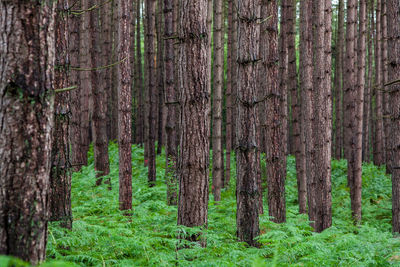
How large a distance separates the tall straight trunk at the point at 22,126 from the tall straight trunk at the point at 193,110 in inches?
81.0

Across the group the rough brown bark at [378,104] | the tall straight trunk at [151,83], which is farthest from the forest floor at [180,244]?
the rough brown bark at [378,104]

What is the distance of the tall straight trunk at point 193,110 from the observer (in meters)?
4.18

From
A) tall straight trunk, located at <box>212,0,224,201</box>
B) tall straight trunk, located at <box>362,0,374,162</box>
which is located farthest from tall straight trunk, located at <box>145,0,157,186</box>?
tall straight trunk, located at <box>362,0,374,162</box>

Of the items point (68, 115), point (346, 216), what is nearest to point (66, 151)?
point (68, 115)

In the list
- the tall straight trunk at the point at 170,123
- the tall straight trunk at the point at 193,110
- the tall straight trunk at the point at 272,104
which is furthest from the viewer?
the tall straight trunk at the point at 170,123

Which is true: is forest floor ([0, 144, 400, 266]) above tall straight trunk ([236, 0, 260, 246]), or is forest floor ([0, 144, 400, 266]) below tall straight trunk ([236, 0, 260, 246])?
below

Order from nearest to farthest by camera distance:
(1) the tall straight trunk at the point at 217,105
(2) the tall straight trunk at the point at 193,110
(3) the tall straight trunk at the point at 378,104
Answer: (2) the tall straight trunk at the point at 193,110 → (1) the tall straight trunk at the point at 217,105 → (3) the tall straight trunk at the point at 378,104

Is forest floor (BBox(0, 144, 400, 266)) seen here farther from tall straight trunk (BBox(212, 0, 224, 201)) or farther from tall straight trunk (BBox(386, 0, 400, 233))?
tall straight trunk (BBox(212, 0, 224, 201))

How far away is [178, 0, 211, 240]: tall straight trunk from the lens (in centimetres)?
418

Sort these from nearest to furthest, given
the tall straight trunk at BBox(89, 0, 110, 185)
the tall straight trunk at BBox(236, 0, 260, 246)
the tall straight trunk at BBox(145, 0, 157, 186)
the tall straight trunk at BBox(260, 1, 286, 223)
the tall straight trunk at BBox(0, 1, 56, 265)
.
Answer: the tall straight trunk at BBox(0, 1, 56, 265)
the tall straight trunk at BBox(236, 0, 260, 246)
the tall straight trunk at BBox(260, 1, 286, 223)
the tall straight trunk at BBox(89, 0, 110, 185)
the tall straight trunk at BBox(145, 0, 157, 186)

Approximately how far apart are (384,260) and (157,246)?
100 inches

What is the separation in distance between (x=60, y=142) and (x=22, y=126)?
5.75 ft

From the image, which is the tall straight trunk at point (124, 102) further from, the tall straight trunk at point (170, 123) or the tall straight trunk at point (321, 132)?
the tall straight trunk at point (321, 132)

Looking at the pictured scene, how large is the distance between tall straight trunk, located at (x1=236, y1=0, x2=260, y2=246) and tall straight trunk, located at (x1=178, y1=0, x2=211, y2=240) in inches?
33.2
